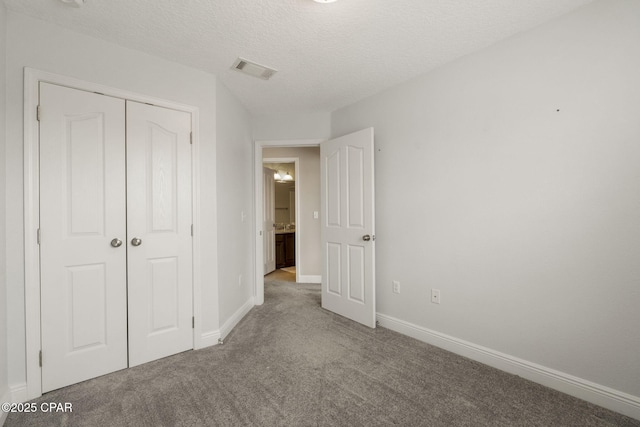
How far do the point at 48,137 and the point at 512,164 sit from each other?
312cm

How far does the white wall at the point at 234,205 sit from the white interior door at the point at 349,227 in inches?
36.6

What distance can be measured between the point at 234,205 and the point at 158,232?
864 mm

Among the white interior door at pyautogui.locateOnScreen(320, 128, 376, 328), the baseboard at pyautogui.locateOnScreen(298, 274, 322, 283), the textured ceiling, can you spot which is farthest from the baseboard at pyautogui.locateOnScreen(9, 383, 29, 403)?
the baseboard at pyautogui.locateOnScreen(298, 274, 322, 283)

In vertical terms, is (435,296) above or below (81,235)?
below

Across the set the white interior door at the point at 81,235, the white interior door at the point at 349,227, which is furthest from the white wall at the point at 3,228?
the white interior door at the point at 349,227

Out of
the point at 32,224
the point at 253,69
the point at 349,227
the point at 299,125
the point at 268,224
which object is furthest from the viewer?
the point at 268,224

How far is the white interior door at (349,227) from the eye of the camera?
2754 mm

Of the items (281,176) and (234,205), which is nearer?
(234,205)

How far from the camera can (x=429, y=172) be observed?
2441 mm

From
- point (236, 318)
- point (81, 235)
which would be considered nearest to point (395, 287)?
point (236, 318)

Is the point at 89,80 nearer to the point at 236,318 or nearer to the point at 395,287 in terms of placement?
the point at 236,318

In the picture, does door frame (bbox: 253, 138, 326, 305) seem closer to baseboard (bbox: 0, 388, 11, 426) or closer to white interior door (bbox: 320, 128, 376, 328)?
white interior door (bbox: 320, 128, 376, 328)

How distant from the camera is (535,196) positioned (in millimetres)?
1841

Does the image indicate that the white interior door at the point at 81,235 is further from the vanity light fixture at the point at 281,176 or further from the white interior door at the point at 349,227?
the vanity light fixture at the point at 281,176
